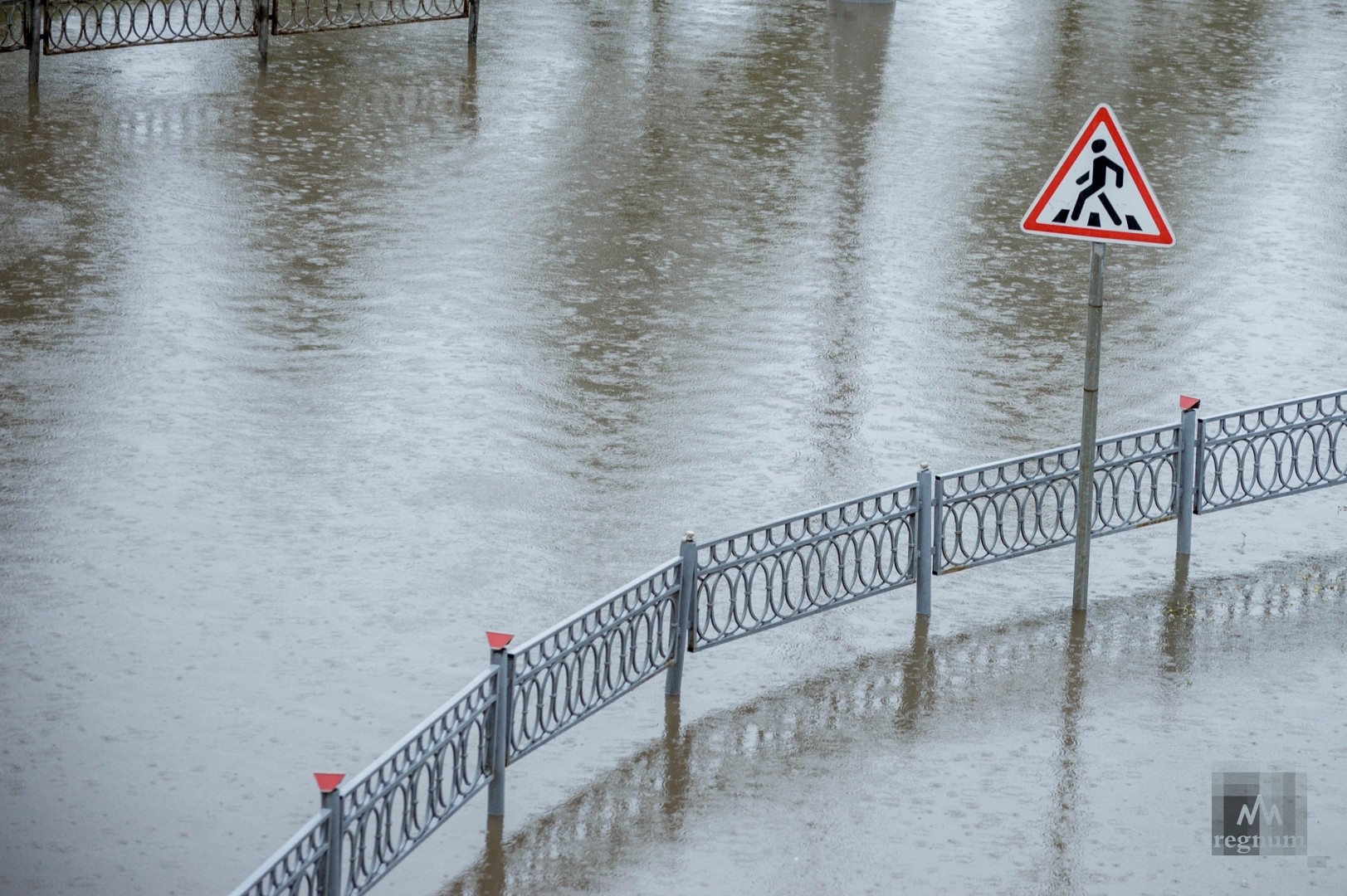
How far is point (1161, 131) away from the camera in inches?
658

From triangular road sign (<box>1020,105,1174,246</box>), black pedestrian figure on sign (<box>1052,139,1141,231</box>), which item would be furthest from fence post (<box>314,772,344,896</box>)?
black pedestrian figure on sign (<box>1052,139,1141,231</box>)

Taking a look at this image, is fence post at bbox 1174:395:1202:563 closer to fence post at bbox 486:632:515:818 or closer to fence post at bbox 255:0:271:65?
fence post at bbox 486:632:515:818

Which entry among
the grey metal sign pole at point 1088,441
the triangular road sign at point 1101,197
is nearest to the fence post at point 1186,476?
the grey metal sign pole at point 1088,441

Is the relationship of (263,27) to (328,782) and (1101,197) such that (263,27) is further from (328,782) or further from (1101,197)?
(328,782)

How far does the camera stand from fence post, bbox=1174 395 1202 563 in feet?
26.0

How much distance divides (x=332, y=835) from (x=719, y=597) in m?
2.95

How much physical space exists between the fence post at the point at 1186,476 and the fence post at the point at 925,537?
1.32 m

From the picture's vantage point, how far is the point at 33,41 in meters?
15.3

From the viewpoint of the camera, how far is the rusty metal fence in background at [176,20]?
15617 mm

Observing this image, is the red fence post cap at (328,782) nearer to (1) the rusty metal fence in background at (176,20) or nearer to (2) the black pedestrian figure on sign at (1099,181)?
(2) the black pedestrian figure on sign at (1099,181)

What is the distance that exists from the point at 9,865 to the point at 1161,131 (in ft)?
44.9

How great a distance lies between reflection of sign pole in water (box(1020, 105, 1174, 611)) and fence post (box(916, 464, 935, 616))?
28.6 inches

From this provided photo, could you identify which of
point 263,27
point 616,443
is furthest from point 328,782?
point 263,27

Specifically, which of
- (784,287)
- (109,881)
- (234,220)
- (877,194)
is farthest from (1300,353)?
(109,881)
